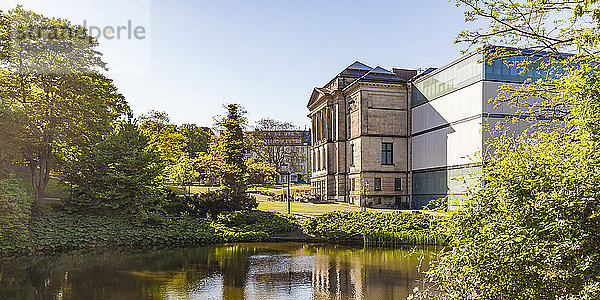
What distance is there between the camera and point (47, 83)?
2711cm

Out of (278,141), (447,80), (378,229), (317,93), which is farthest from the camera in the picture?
(278,141)

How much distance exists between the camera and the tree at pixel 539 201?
236 inches

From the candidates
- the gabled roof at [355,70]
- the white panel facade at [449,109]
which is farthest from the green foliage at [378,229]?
the gabled roof at [355,70]

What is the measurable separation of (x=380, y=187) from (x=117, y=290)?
123 feet

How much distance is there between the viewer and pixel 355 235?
25453 millimetres

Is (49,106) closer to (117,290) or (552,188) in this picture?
(117,290)

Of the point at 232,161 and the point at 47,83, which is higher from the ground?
the point at 47,83

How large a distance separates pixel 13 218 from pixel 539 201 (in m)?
21.2

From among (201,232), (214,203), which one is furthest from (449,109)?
(201,232)

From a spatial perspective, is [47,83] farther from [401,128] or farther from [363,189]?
[401,128]

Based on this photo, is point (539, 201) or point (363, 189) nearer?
point (539, 201)

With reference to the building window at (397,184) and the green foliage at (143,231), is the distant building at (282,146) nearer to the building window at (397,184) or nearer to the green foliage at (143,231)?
the building window at (397,184)

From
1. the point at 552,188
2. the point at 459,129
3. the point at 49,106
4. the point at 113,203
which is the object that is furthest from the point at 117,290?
the point at 459,129

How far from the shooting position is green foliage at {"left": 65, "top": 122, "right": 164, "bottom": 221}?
27000 mm
